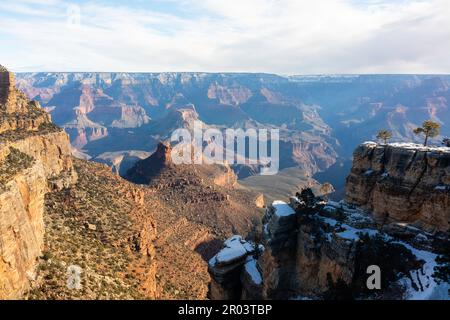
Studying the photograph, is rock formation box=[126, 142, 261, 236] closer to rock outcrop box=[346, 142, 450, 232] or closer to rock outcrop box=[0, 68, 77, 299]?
rock outcrop box=[0, 68, 77, 299]

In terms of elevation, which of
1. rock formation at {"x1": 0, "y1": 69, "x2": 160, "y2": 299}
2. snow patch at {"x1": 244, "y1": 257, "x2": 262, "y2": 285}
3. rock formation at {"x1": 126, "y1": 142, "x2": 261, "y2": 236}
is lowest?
rock formation at {"x1": 126, "y1": 142, "x2": 261, "y2": 236}

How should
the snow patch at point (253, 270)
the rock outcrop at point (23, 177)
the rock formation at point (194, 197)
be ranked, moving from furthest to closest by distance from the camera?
the rock formation at point (194, 197)
the snow patch at point (253, 270)
the rock outcrop at point (23, 177)

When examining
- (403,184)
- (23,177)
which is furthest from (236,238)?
(23,177)

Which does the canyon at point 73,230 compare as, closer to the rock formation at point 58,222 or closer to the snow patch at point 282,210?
the rock formation at point 58,222

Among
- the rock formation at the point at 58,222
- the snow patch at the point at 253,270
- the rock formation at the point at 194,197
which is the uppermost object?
the rock formation at the point at 58,222

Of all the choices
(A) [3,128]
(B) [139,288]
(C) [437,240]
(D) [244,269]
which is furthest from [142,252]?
(C) [437,240]

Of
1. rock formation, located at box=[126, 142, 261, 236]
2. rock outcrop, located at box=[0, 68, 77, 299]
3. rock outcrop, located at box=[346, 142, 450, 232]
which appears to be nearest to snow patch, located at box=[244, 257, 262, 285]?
rock outcrop, located at box=[346, 142, 450, 232]

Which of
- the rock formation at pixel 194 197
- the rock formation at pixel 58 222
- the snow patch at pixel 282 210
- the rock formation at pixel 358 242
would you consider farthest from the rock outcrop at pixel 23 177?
the rock formation at pixel 194 197
